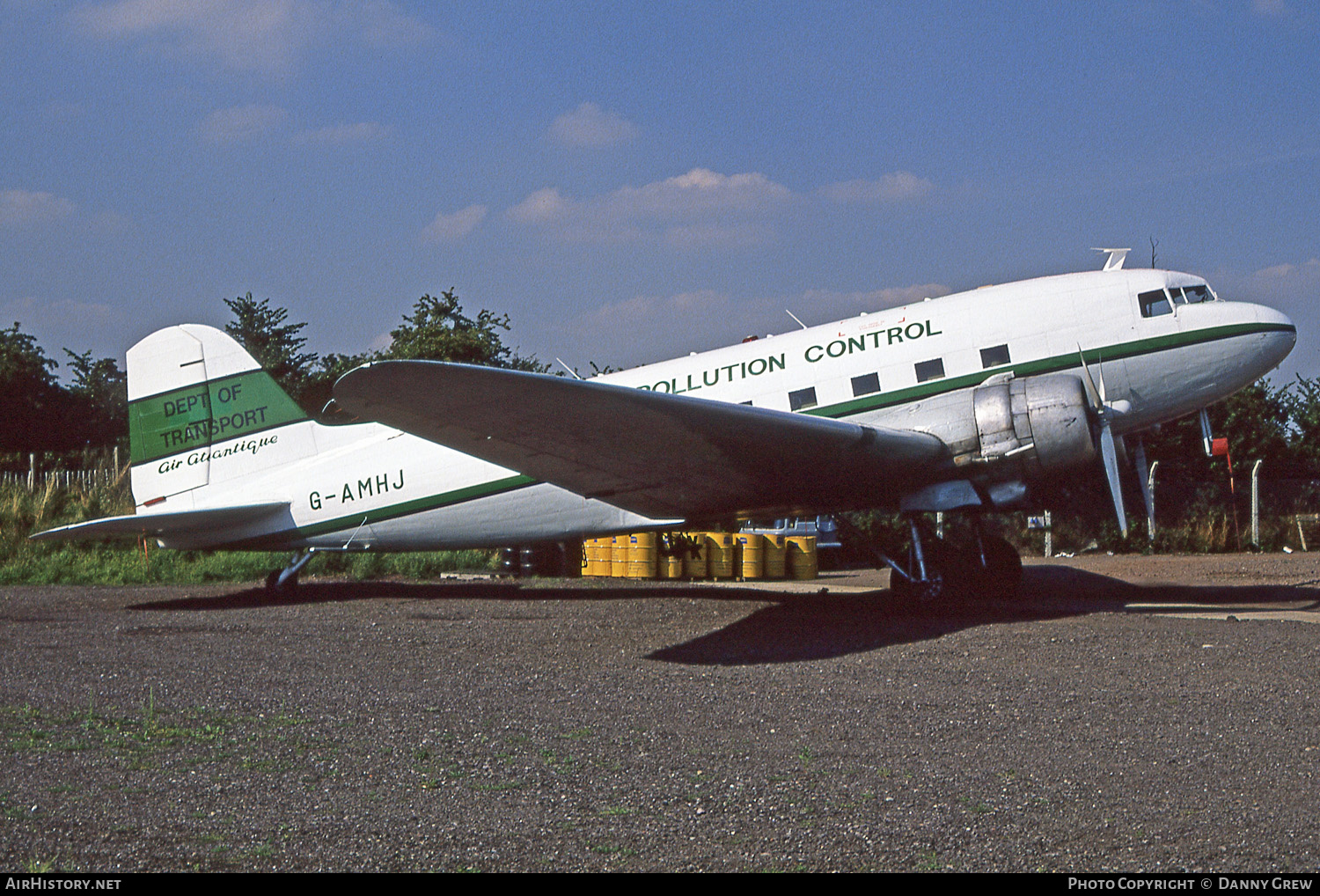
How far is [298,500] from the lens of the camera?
43.4 feet

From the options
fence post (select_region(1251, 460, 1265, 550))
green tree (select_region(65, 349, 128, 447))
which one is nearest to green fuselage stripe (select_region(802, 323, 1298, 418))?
fence post (select_region(1251, 460, 1265, 550))

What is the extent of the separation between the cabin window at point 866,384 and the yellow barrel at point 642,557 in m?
7.32

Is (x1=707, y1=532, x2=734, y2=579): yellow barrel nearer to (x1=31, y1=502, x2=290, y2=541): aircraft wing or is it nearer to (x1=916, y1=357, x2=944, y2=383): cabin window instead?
(x1=916, y1=357, x2=944, y2=383): cabin window

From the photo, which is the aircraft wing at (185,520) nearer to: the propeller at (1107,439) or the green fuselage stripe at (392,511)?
the green fuselage stripe at (392,511)

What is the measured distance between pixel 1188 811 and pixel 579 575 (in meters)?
15.4

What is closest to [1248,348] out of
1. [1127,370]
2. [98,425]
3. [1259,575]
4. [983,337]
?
[1127,370]

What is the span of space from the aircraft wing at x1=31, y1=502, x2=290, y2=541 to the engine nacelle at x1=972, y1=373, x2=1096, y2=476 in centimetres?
868

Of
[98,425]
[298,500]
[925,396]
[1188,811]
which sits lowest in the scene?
[1188,811]

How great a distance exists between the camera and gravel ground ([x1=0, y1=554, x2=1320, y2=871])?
3.65 meters

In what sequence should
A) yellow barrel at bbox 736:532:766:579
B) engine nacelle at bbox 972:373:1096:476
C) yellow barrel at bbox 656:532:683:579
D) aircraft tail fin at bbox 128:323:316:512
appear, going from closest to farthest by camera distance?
1. engine nacelle at bbox 972:373:1096:476
2. aircraft tail fin at bbox 128:323:316:512
3. yellow barrel at bbox 736:532:766:579
4. yellow barrel at bbox 656:532:683:579

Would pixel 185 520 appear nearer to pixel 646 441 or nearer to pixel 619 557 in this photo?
pixel 646 441

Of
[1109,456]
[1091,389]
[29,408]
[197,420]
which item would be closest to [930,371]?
[1091,389]

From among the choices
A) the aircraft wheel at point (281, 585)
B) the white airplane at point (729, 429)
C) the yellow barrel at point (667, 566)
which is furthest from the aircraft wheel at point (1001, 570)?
the aircraft wheel at point (281, 585)
